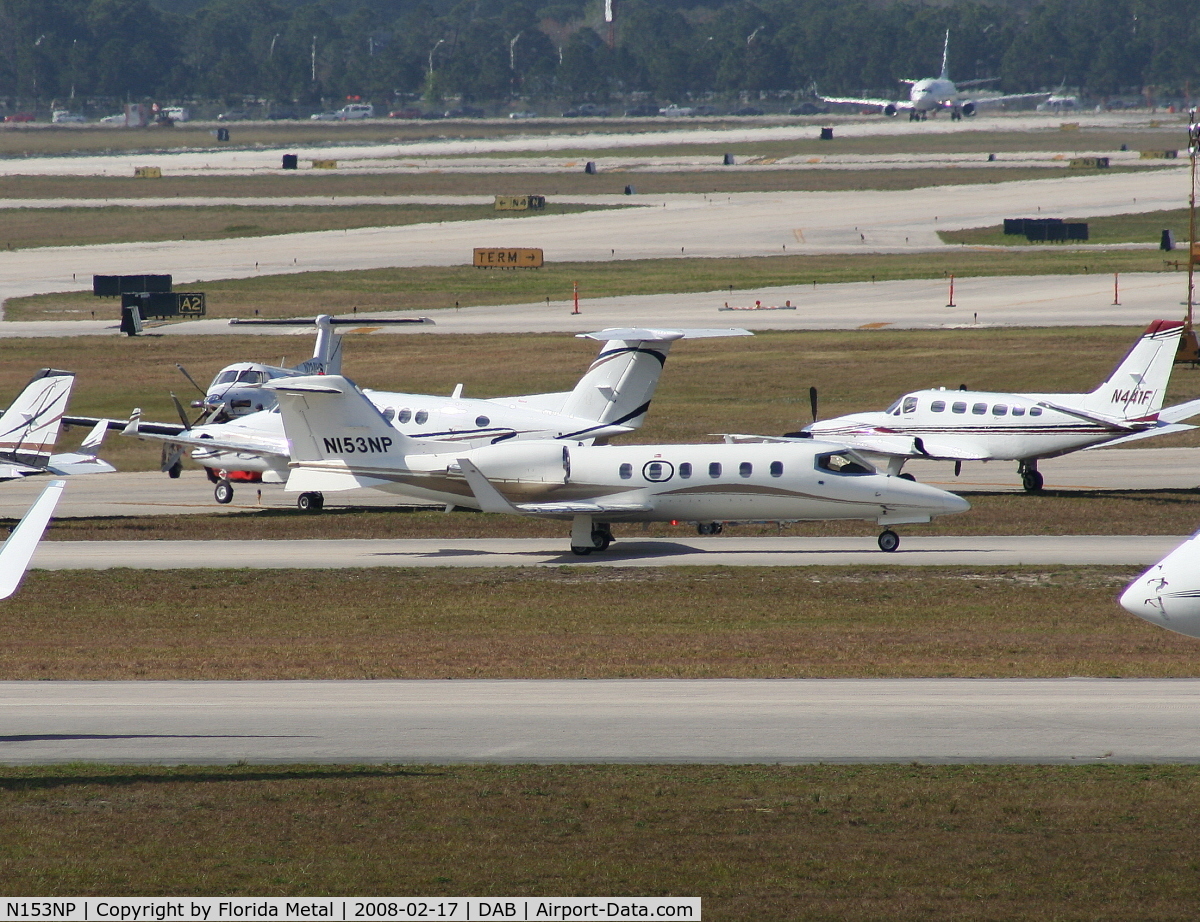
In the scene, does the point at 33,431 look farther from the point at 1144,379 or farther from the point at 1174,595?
the point at 1174,595

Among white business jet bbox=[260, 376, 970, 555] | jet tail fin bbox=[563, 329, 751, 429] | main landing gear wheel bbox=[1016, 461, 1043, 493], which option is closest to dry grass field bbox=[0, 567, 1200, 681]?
white business jet bbox=[260, 376, 970, 555]

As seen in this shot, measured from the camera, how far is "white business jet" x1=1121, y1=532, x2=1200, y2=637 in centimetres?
1759

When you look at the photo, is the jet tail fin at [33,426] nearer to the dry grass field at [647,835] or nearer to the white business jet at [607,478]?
the white business jet at [607,478]

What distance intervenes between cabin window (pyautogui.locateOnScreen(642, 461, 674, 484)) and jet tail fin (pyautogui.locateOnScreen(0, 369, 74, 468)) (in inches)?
605

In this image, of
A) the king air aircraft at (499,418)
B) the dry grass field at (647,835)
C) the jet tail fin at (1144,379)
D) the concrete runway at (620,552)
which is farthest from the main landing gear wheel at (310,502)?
the dry grass field at (647,835)

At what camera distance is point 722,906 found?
14.6 meters

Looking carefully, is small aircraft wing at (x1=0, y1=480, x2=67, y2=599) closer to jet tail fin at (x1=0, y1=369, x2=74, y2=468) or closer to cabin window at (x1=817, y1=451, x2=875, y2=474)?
cabin window at (x1=817, y1=451, x2=875, y2=474)

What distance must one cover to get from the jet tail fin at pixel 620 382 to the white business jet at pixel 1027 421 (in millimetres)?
4729

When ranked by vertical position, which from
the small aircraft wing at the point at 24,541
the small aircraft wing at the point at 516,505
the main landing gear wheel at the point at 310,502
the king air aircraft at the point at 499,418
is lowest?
the main landing gear wheel at the point at 310,502

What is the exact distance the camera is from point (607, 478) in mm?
38094

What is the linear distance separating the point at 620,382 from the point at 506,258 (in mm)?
68179

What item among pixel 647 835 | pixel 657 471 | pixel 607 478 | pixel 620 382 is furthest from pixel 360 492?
pixel 647 835

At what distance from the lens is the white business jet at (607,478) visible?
37.4 meters

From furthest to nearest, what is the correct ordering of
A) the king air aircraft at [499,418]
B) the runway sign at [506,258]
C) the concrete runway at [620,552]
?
the runway sign at [506,258], the king air aircraft at [499,418], the concrete runway at [620,552]
